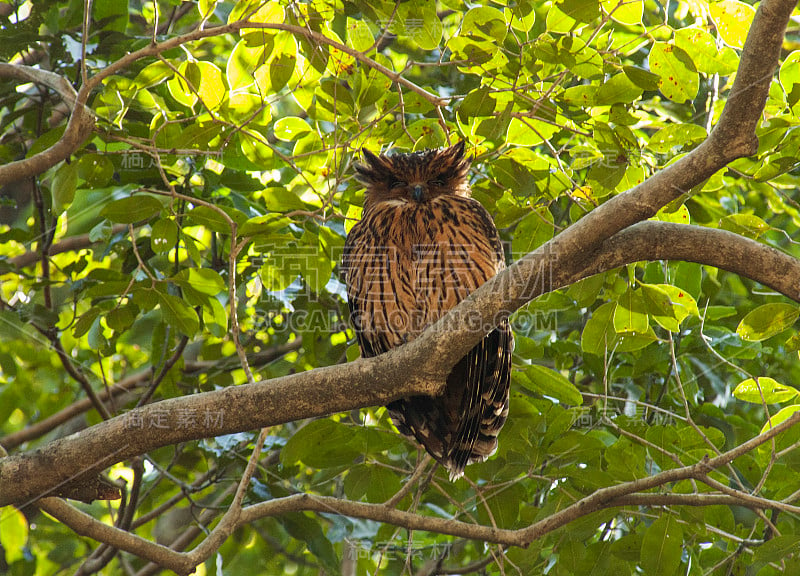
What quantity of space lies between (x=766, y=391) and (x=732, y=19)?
5.10 ft

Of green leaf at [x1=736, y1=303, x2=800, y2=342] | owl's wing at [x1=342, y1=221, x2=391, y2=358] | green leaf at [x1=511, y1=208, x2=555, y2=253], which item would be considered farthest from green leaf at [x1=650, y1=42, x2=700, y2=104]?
owl's wing at [x1=342, y1=221, x2=391, y2=358]

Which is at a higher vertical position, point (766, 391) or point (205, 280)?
point (205, 280)

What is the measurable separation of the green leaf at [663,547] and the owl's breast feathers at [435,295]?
848 mm

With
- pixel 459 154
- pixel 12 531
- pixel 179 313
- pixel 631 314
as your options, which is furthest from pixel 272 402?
pixel 12 531

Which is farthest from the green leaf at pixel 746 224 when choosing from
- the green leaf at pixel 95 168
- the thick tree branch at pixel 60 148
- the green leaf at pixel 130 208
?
the green leaf at pixel 95 168

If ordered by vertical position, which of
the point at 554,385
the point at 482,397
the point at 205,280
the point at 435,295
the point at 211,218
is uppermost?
the point at 211,218

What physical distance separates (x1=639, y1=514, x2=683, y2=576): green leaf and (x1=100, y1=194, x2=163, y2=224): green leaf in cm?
268

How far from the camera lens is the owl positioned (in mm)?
3912

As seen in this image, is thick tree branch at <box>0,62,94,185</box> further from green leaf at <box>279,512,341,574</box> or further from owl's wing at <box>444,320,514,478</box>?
green leaf at <box>279,512,341,574</box>

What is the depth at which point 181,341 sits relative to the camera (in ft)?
15.8

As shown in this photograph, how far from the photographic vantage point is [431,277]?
395 cm

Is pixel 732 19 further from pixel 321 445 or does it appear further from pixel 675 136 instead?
pixel 321 445

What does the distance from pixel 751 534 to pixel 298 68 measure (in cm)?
314

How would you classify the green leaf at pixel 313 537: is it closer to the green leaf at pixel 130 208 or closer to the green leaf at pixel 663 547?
the green leaf at pixel 663 547
